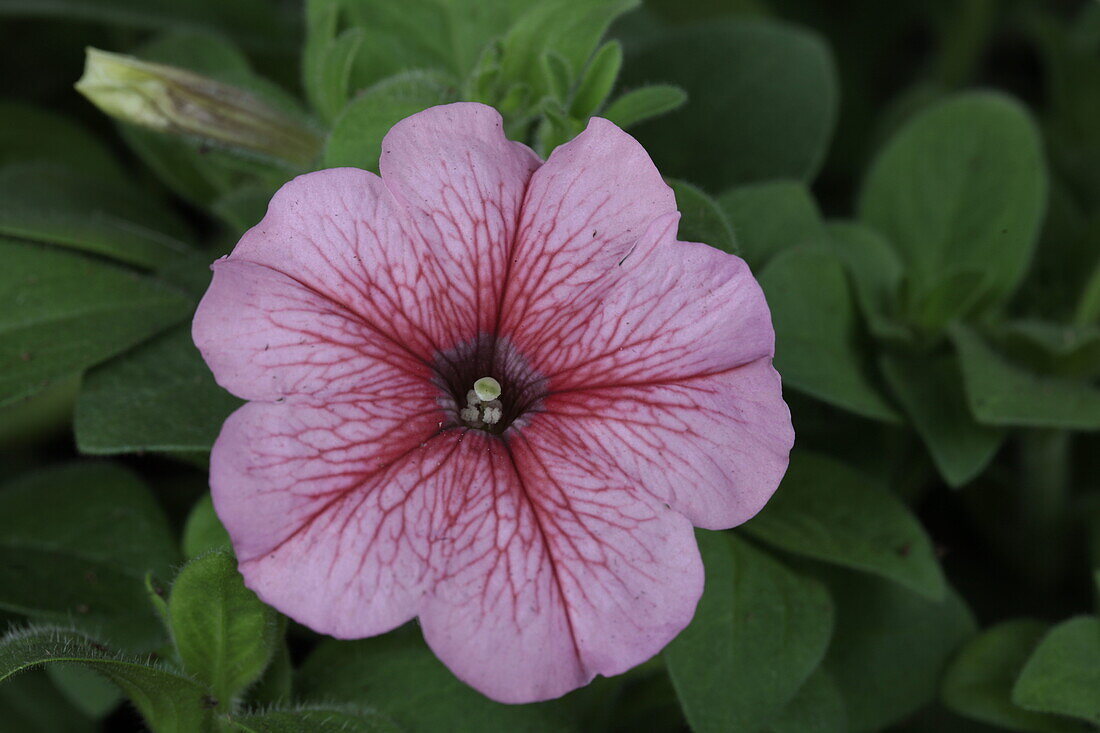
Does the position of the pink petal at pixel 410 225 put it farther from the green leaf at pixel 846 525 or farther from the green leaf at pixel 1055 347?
the green leaf at pixel 1055 347

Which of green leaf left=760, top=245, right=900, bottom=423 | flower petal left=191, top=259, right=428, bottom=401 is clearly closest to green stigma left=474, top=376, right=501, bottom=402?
flower petal left=191, top=259, right=428, bottom=401

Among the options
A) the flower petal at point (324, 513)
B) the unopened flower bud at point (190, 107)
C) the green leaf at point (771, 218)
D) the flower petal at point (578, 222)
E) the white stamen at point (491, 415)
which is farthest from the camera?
the green leaf at point (771, 218)

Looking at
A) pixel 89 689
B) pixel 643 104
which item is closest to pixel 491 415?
pixel 643 104

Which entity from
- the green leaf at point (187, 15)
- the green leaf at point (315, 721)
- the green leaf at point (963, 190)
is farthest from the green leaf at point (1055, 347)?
the green leaf at point (187, 15)

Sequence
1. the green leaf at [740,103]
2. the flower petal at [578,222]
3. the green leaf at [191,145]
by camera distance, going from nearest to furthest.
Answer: the flower petal at [578,222]
the green leaf at [191,145]
the green leaf at [740,103]

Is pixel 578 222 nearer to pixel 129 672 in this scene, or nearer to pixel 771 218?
pixel 771 218

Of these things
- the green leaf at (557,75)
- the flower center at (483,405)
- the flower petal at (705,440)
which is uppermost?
the green leaf at (557,75)
